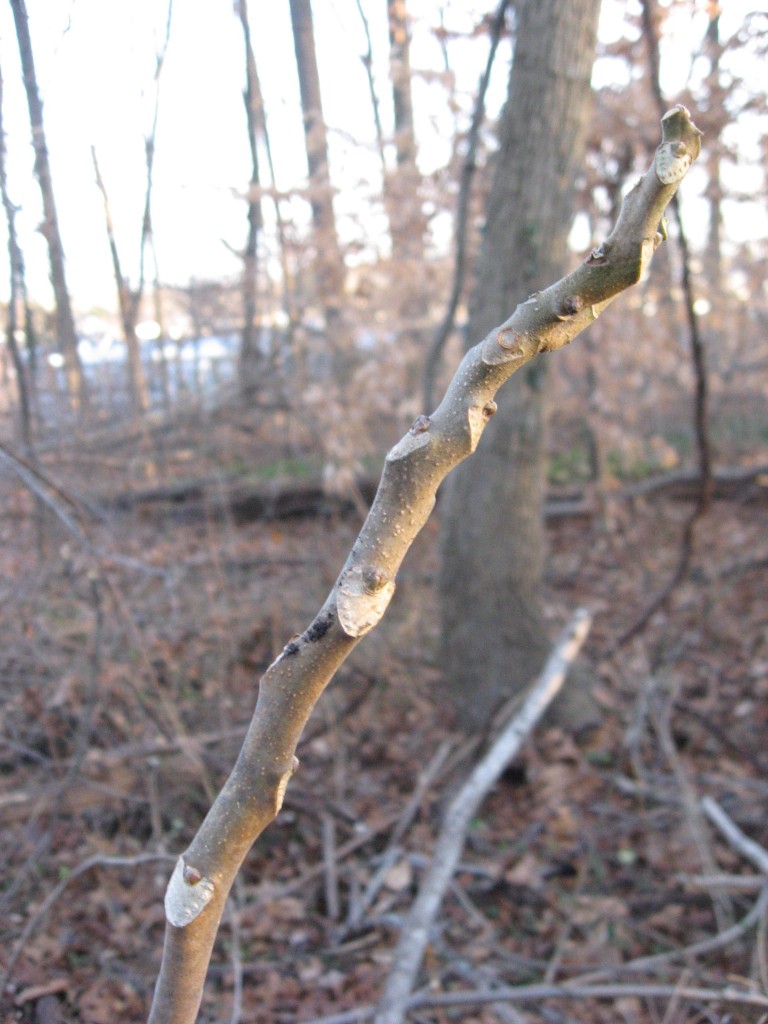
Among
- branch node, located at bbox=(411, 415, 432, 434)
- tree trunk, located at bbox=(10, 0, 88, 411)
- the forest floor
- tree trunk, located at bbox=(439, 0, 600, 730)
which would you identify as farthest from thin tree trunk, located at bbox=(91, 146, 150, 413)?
branch node, located at bbox=(411, 415, 432, 434)

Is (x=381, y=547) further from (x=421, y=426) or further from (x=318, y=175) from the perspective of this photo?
(x=318, y=175)

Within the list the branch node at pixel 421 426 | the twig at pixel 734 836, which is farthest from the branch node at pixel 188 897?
the twig at pixel 734 836

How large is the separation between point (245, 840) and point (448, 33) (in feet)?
22.4

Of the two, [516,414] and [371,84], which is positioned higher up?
[371,84]

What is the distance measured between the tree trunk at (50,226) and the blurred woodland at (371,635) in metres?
0.02

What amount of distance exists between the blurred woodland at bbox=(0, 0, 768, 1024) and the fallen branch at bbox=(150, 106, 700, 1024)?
99 centimetres

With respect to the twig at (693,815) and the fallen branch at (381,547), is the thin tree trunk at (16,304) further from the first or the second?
the twig at (693,815)

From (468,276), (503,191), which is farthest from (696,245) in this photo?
(503,191)

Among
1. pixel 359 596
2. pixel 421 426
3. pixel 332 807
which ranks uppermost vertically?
pixel 421 426

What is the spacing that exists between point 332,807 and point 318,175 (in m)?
5.45

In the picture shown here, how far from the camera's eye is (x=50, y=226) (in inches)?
159

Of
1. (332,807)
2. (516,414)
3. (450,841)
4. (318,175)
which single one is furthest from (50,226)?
Answer: (318,175)

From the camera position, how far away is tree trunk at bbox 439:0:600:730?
4672 millimetres

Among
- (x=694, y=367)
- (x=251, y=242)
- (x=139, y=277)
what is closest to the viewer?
(x=694, y=367)
